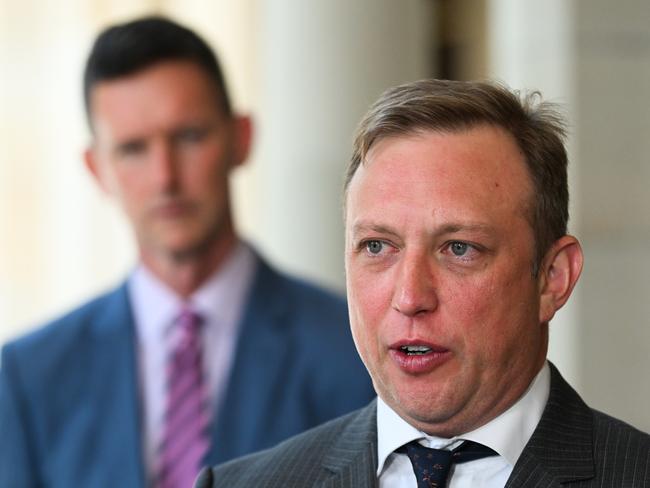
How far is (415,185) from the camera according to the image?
210cm

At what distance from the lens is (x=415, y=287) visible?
2074 millimetres

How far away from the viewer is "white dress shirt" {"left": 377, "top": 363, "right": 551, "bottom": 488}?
7.11 feet

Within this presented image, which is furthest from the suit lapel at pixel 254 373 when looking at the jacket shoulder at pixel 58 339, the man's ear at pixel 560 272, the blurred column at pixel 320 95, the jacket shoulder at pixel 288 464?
the blurred column at pixel 320 95

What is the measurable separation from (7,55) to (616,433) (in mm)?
6303

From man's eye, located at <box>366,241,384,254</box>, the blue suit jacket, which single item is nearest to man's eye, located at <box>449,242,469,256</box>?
man's eye, located at <box>366,241,384,254</box>

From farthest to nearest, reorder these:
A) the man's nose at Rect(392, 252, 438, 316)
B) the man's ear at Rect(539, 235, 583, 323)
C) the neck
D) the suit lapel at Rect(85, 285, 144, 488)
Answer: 1. the neck
2. the suit lapel at Rect(85, 285, 144, 488)
3. the man's ear at Rect(539, 235, 583, 323)
4. the man's nose at Rect(392, 252, 438, 316)

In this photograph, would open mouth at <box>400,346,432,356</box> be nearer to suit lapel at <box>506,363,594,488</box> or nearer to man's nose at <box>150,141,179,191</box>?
suit lapel at <box>506,363,594,488</box>

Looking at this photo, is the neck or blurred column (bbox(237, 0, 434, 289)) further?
blurred column (bbox(237, 0, 434, 289))

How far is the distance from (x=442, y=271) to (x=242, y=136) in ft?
7.24

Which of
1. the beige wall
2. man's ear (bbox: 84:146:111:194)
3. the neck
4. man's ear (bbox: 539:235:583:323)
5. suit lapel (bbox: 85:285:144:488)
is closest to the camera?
man's ear (bbox: 539:235:583:323)

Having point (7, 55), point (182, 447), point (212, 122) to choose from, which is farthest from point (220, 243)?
point (7, 55)

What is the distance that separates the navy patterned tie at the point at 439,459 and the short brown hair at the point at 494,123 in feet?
0.90

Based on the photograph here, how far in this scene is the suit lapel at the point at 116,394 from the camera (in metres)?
3.74

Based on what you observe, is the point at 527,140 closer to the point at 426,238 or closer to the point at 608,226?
the point at 426,238
